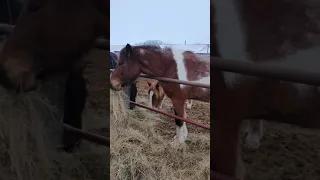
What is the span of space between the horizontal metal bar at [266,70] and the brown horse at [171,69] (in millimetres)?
137

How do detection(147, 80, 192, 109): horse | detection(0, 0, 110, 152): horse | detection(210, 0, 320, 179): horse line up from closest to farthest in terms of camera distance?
detection(210, 0, 320, 179): horse → detection(147, 80, 192, 109): horse → detection(0, 0, 110, 152): horse

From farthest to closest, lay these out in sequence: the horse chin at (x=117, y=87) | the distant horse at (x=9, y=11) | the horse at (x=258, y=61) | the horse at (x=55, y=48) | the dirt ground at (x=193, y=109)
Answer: the distant horse at (x=9, y=11), the horse at (x=55, y=48), the horse chin at (x=117, y=87), the dirt ground at (x=193, y=109), the horse at (x=258, y=61)

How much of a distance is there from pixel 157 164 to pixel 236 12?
2.62 ft

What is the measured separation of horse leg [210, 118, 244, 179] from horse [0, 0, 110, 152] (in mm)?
826

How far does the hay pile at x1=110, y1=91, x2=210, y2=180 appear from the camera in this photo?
1816 mm

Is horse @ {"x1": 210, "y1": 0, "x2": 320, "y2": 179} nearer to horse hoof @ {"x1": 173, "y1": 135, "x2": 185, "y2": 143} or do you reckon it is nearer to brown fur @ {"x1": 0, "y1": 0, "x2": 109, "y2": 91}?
horse hoof @ {"x1": 173, "y1": 135, "x2": 185, "y2": 143}

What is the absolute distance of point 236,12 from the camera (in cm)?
159

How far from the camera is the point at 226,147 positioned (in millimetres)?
1660

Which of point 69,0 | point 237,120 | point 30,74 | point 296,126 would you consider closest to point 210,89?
point 237,120

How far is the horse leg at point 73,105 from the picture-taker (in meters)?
2.23

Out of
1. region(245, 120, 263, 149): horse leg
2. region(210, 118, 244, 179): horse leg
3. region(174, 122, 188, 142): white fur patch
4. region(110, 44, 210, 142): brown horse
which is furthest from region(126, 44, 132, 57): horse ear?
region(245, 120, 263, 149): horse leg

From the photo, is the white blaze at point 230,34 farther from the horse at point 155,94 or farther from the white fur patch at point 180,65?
the horse at point 155,94

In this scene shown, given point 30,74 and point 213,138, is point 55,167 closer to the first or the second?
point 30,74

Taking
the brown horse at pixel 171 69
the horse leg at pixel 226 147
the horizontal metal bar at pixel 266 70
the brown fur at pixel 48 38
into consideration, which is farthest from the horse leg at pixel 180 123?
the brown fur at pixel 48 38
